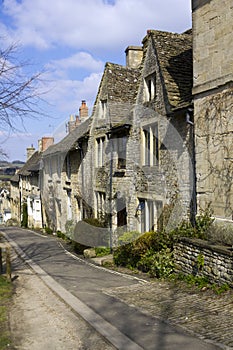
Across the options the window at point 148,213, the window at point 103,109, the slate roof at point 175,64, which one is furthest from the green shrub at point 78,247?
the slate roof at point 175,64

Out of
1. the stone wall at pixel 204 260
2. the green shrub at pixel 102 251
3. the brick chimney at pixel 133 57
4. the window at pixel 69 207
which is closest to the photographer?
the stone wall at pixel 204 260

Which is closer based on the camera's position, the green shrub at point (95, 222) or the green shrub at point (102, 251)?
the green shrub at point (102, 251)

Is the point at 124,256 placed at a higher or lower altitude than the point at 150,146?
lower

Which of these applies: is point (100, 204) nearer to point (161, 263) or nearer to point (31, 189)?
point (161, 263)

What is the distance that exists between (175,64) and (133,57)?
22.6 feet

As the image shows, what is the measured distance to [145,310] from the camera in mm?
7891

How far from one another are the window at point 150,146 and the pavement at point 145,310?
169 inches

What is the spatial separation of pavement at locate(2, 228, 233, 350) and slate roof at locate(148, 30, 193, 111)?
5398 mm

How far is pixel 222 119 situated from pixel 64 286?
595 centimetres

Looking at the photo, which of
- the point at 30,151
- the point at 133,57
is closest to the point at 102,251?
the point at 133,57

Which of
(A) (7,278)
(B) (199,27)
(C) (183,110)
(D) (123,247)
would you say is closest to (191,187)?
(C) (183,110)

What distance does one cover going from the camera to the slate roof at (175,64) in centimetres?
1248

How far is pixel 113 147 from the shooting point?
17734 millimetres

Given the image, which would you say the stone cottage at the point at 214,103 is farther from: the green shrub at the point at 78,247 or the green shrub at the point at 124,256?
the green shrub at the point at 78,247
